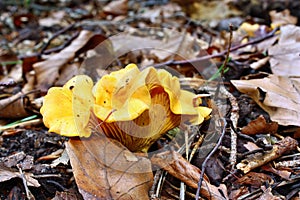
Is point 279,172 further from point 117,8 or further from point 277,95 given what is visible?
point 117,8

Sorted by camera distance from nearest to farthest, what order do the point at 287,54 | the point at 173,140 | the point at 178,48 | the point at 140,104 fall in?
the point at 140,104 < the point at 173,140 < the point at 287,54 < the point at 178,48

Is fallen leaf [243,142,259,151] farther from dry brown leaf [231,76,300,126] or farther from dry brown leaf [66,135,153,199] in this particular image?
dry brown leaf [66,135,153,199]

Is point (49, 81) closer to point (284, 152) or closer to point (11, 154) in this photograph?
point (11, 154)

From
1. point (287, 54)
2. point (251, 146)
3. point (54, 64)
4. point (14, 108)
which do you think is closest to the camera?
point (251, 146)

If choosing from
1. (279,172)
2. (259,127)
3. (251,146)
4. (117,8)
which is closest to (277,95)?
(259,127)

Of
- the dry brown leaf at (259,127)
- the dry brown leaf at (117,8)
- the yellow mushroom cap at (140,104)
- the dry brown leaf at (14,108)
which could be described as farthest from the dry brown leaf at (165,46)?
the dry brown leaf at (117,8)
